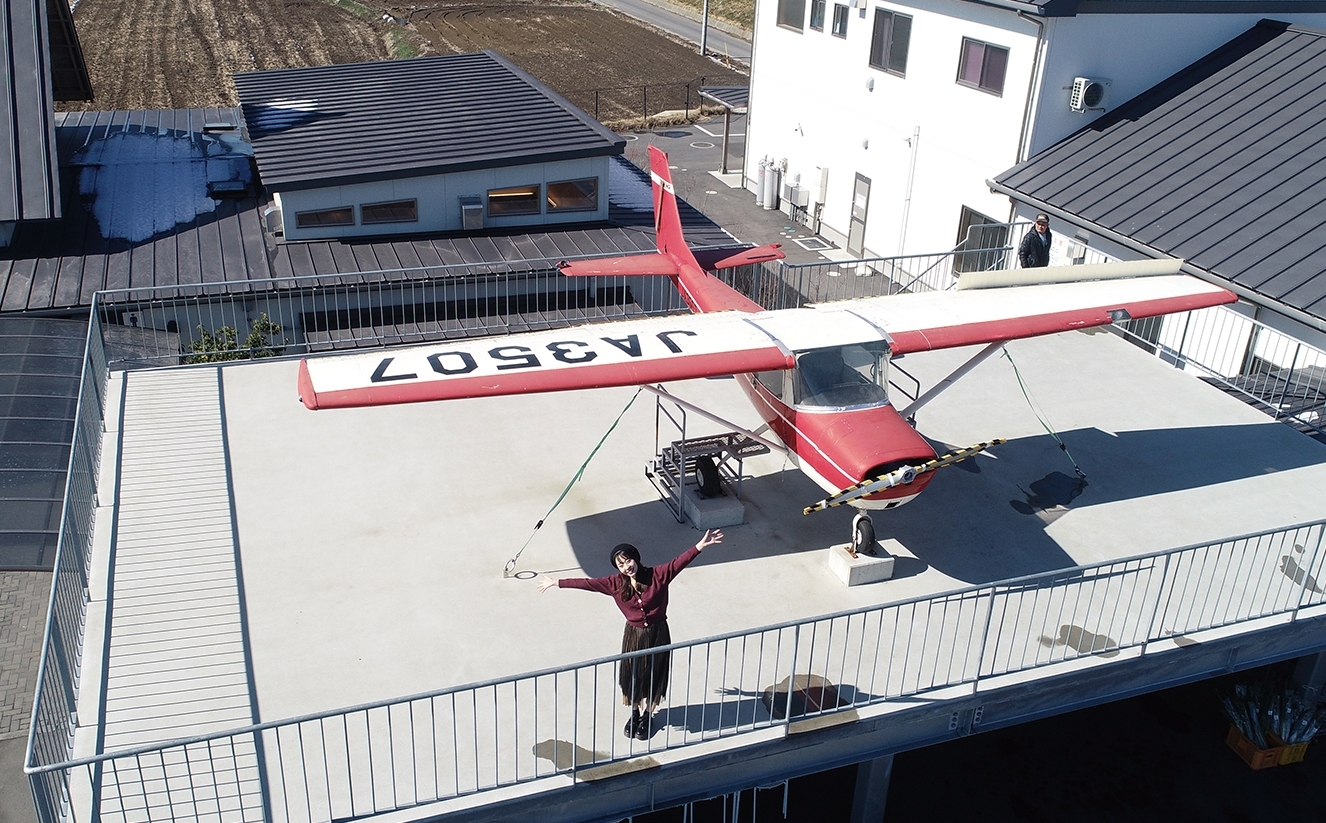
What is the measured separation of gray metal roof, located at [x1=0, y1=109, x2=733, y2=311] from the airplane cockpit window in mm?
9640

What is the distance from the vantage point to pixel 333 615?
1052 centimetres

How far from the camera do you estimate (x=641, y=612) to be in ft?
28.4


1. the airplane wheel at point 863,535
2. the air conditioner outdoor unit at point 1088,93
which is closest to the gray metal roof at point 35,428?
the airplane wheel at point 863,535

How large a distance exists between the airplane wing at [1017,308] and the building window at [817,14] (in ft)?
51.6

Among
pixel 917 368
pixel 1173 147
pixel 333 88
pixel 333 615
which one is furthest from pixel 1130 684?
pixel 333 88

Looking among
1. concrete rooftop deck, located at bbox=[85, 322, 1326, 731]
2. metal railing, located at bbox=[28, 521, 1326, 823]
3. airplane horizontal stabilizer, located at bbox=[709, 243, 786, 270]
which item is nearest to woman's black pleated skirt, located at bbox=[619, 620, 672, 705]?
metal railing, located at bbox=[28, 521, 1326, 823]

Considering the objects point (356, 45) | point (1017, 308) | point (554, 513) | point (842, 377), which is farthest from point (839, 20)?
point (356, 45)

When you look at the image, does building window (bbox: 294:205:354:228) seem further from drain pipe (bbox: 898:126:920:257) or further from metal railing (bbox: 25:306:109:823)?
drain pipe (bbox: 898:126:920:257)

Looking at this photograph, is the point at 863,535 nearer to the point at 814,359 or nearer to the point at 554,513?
the point at 814,359

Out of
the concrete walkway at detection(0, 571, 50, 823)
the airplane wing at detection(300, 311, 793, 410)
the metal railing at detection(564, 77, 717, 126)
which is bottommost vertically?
the concrete walkway at detection(0, 571, 50, 823)

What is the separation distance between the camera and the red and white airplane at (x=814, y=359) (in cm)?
1066

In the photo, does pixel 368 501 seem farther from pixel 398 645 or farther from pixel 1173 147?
pixel 1173 147

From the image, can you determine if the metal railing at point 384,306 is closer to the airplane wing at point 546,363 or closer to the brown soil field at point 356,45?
the airplane wing at point 546,363

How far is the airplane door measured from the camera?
27469 mm
